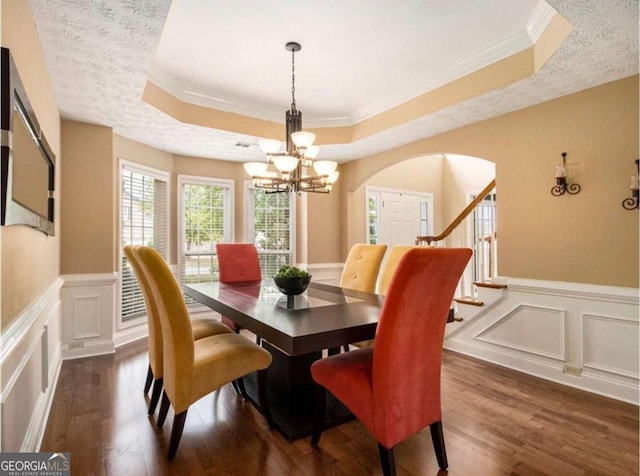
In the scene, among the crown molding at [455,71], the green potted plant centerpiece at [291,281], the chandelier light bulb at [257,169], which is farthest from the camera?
the chandelier light bulb at [257,169]

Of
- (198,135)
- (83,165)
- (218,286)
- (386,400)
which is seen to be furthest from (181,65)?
(386,400)

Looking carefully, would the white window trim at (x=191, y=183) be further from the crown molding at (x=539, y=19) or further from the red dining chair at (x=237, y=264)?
the crown molding at (x=539, y=19)

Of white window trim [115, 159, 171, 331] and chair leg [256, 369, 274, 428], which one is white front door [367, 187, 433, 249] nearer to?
white window trim [115, 159, 171, 331]

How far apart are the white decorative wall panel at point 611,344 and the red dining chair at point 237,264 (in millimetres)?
3140

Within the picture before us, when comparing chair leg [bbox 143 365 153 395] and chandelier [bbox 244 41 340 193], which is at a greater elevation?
chandelier [bbox 244 41 340 193]

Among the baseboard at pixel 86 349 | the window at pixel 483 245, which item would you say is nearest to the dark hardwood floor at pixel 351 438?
the baseboard at pixel 86 349

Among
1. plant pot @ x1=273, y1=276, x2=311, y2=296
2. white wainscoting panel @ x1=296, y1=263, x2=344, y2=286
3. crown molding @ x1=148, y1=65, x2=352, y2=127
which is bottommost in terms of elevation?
white wainscoting panel @ x1=296, y1=263, x2=344, y2=286

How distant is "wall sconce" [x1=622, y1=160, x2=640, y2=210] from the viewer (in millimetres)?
2553

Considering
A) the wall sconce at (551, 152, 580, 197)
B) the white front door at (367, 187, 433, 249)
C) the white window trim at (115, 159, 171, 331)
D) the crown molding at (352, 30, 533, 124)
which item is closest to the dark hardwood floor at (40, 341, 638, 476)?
the white window trim at (115, 159, 171, 331)

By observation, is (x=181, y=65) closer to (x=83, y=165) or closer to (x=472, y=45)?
(x=83, y=165)

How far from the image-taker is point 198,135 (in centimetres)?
402

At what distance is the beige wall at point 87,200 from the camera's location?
358 cm

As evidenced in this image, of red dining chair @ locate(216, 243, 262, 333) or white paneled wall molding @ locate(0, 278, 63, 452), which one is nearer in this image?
white paneled wall molding @ locate(0, 278, 63, 452)

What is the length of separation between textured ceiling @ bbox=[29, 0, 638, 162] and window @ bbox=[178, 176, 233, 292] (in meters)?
1.07
